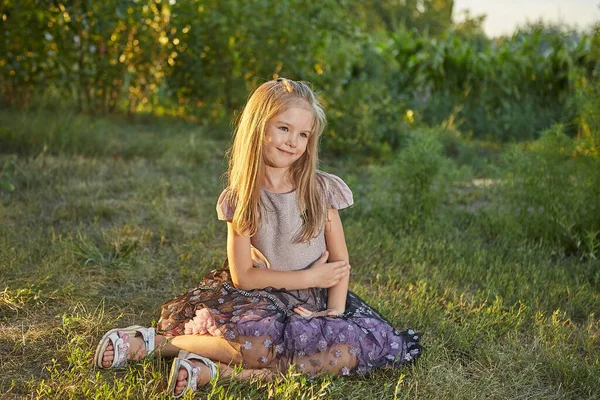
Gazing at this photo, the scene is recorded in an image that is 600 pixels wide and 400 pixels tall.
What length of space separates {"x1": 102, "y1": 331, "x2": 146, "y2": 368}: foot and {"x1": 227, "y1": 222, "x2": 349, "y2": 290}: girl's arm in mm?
407

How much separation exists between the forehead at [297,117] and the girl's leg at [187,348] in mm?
813

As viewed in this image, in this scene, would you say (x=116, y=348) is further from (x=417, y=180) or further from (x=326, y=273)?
(x=417, y=180)

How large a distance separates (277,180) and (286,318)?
0.53m

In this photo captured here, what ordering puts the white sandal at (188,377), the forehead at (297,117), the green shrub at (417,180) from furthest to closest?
1. the green shrub at (417,180)
2. the forehead at (297,117)
3. the white sandal at (188,377)

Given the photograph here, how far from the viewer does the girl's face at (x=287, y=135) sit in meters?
2.52

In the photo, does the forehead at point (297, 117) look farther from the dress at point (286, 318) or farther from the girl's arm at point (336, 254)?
the girl's arm at point (336, 254)

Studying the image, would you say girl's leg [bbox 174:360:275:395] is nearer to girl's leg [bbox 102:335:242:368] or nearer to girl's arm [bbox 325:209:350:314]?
girl's leg [bbox 102:335:242:368]

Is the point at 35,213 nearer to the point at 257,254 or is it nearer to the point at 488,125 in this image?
the point at 257,254

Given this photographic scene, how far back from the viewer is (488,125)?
748 centimetres

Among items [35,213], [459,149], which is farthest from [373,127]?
[35,213]

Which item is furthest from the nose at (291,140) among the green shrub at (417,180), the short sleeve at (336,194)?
the green shrub at (417,180)

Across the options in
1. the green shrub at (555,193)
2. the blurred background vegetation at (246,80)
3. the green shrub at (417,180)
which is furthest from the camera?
the blurred background vegetation at (246,80)

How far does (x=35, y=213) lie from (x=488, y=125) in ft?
16.5

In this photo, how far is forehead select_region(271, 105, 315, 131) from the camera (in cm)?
251
